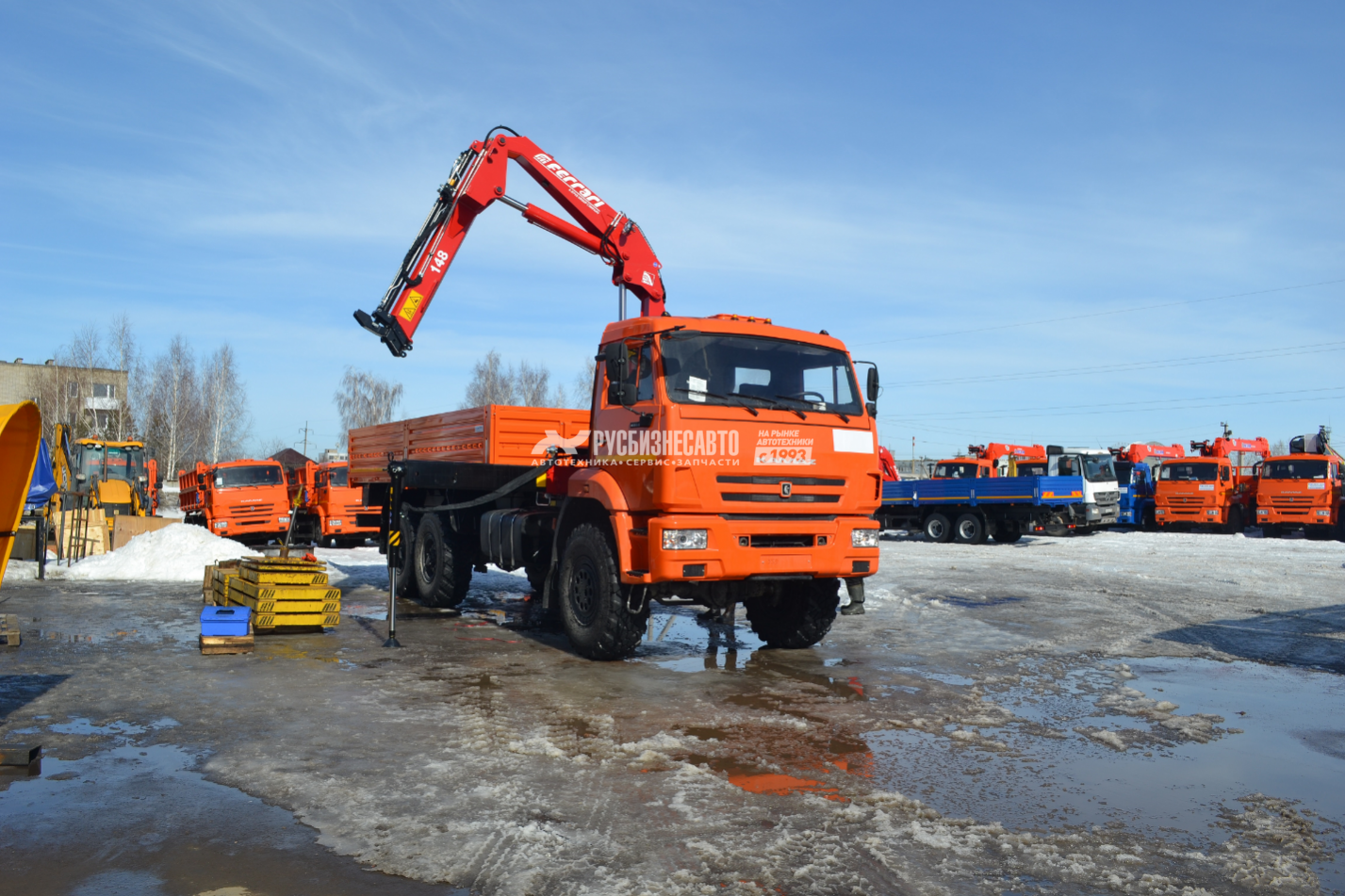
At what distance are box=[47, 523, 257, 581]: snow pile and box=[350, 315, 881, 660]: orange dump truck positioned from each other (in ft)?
27.0

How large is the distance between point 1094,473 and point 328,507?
22.8 metres

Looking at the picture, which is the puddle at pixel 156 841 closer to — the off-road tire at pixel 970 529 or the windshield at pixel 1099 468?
the off-road tire at pixel 970 529

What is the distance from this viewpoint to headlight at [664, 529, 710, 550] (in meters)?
7.86

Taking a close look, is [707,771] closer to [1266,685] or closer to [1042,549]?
[1266,685]

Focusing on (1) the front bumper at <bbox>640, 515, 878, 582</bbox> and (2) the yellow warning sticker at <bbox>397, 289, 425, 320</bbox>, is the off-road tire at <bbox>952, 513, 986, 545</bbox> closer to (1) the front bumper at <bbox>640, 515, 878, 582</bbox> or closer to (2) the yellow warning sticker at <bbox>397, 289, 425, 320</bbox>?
(2) the yellow warning sticker at <bbox>397, 289, 425, 320</bbox>

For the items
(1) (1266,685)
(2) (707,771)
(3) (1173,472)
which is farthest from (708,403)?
(3) (1173,472)

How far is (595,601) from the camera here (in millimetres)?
8812

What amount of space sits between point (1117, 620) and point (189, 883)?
11.0 metres

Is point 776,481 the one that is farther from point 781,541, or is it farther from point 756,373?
point 756,373

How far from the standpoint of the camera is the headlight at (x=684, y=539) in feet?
25.8

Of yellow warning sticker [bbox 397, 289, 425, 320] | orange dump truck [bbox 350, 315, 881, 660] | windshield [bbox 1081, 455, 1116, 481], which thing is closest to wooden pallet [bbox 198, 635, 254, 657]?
orange dump truck [bbox 350, 315, 881, 660]

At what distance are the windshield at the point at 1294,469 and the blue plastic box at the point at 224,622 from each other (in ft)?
98.6

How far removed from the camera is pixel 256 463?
1021 inches

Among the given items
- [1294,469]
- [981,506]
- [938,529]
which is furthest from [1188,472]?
[938,529]
